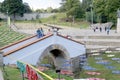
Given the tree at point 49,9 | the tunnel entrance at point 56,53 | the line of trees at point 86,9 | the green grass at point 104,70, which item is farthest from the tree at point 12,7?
the green grass at point 104,70

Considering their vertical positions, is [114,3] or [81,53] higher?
[114,3]

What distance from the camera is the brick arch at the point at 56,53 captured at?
2558 centimetres

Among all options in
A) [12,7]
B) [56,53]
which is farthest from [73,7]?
[56,53]

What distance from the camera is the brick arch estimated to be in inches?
1007

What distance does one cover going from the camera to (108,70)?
2430 cm

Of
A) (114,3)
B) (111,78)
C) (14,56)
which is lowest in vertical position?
(111,78)

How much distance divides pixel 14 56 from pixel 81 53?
31.9ft

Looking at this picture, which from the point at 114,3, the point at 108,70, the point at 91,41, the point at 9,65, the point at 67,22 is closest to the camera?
the point at 9,65

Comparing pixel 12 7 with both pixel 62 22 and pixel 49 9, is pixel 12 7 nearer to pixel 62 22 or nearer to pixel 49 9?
pixel 62 22

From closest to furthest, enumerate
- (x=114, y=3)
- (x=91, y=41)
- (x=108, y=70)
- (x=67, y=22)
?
(x=108, y=70) → (x=91, y=41) → (x=114, y=3) → (x=67, y=22)

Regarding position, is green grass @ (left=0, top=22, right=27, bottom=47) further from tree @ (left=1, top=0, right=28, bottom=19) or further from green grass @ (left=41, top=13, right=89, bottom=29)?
tree @ (left=1, top=0, right=28, bottom=19)

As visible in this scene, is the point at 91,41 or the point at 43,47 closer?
the point at 43,47

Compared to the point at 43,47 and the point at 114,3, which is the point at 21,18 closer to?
the point at 114,3

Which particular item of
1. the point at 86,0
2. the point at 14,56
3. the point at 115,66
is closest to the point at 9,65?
the point at 14,56
